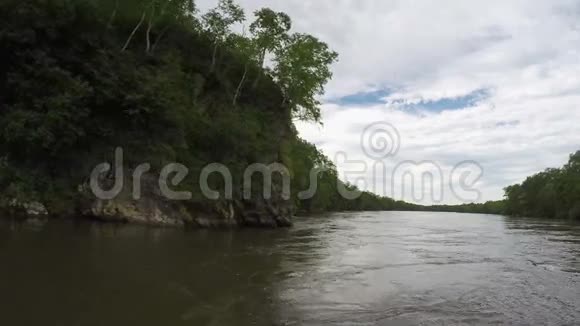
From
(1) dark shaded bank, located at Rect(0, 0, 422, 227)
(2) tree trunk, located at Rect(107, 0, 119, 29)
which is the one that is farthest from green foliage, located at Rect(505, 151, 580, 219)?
(2) tree trunk, located at Rect(107, 0, 119, 29)

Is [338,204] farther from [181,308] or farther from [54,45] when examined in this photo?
[181,308]

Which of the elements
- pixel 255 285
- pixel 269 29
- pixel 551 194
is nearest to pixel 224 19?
pixel 269 29

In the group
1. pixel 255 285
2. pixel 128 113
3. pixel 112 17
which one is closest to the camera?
pixel 255 285

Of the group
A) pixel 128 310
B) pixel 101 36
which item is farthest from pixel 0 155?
pixel 128 310

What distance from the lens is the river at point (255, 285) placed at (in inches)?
219

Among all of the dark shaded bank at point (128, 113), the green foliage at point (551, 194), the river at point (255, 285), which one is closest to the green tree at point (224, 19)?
the dark shaded bank at point (128, 113)

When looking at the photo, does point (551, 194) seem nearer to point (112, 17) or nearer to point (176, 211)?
point (176, 211)

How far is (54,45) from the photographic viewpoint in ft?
60.1

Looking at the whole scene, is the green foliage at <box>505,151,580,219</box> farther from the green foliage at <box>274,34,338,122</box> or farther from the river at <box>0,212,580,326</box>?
the river at <box>0,212,580,326</box>

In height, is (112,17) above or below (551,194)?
above

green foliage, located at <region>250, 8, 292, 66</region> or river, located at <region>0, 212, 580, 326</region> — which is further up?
green foliage, located at <region>250, 8, 292, 66</region>

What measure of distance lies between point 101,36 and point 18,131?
7.30 metres

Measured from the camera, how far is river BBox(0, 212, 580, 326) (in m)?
5.55

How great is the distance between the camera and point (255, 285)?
25.8ft
